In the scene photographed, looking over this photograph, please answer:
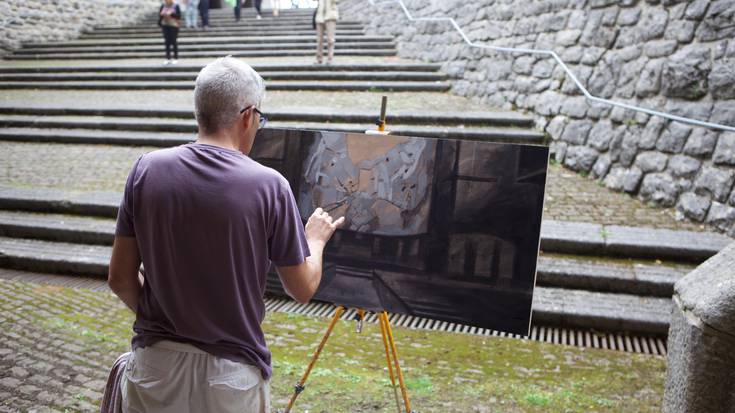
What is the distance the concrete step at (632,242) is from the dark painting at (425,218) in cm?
273

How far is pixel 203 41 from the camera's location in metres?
14.0

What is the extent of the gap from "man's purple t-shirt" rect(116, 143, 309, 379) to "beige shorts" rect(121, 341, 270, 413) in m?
0.03

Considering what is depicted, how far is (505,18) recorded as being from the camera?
8.70 meters

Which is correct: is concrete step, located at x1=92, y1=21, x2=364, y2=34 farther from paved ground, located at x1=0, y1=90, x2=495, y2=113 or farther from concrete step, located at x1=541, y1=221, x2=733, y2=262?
concrete step, located at x1=541, y1=221, x2=733, y2=262

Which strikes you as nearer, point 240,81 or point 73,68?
point 240,81

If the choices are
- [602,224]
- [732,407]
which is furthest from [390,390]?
[602,224]

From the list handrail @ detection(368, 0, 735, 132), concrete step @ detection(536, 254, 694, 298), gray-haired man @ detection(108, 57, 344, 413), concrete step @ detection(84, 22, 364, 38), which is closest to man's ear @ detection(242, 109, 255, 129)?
gray-haired man @ detection(108, 57, 344, 413)

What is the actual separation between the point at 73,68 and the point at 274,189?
12502 millimetres

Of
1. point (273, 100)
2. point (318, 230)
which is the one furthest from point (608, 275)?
point (273, 100)

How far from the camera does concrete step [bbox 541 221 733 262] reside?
4.82 meters

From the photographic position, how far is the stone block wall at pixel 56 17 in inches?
572

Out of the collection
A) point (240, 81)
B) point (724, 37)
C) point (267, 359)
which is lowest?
point (267, 359)

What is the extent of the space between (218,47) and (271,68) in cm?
300

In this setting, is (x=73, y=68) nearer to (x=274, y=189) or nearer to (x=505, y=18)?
(x=505, y=18)
